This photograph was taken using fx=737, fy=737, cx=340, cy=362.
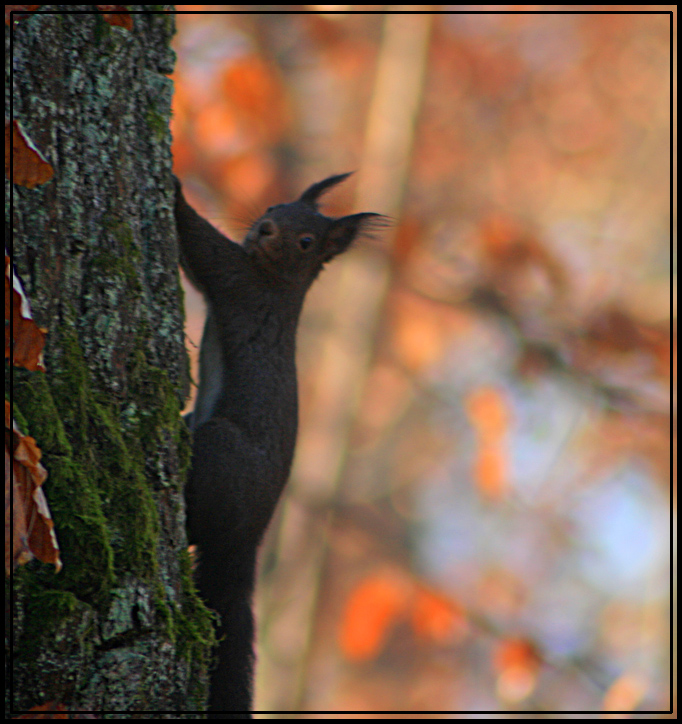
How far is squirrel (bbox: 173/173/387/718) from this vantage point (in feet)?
8.05

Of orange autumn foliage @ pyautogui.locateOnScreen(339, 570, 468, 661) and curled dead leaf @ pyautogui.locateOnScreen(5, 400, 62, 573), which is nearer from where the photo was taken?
curled dead leaf @ pyautogui.locateOnScreen(5, 400, 62, 573)

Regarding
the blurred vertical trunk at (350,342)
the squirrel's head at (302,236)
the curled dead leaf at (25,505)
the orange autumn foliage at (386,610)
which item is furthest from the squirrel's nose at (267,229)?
the orange autumn foliage at (386,610)

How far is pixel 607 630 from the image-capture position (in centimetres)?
995

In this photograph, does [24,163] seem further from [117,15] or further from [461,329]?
[461,329]

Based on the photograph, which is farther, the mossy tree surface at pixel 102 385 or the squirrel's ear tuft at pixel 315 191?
the squirrel's ear tuft at pixel 315 191

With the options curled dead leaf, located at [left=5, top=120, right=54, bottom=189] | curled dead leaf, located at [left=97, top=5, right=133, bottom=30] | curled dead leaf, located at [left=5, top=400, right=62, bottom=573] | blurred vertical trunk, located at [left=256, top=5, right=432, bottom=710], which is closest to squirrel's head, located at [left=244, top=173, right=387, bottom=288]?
curled dead leaf, located at [left=97, top=5, right=133, bottom=30]

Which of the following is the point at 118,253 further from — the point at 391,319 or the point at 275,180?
the point at 391,319

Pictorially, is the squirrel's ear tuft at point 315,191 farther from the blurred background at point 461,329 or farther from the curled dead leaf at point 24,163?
the curled dead leaf at point 24,163

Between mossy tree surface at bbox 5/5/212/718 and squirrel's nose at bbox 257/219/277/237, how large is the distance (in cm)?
128

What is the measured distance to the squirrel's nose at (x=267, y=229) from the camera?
3316 millimetres

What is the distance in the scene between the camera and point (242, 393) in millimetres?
2758

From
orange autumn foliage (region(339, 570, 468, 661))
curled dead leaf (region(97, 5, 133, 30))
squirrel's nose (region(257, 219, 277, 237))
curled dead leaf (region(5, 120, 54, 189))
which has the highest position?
curled dead leaf (region(97, 5, 133, 30))

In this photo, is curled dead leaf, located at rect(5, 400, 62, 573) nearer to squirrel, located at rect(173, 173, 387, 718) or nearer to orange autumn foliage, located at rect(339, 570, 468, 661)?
squirrel, located at rect(173, 173, 387, 718)
